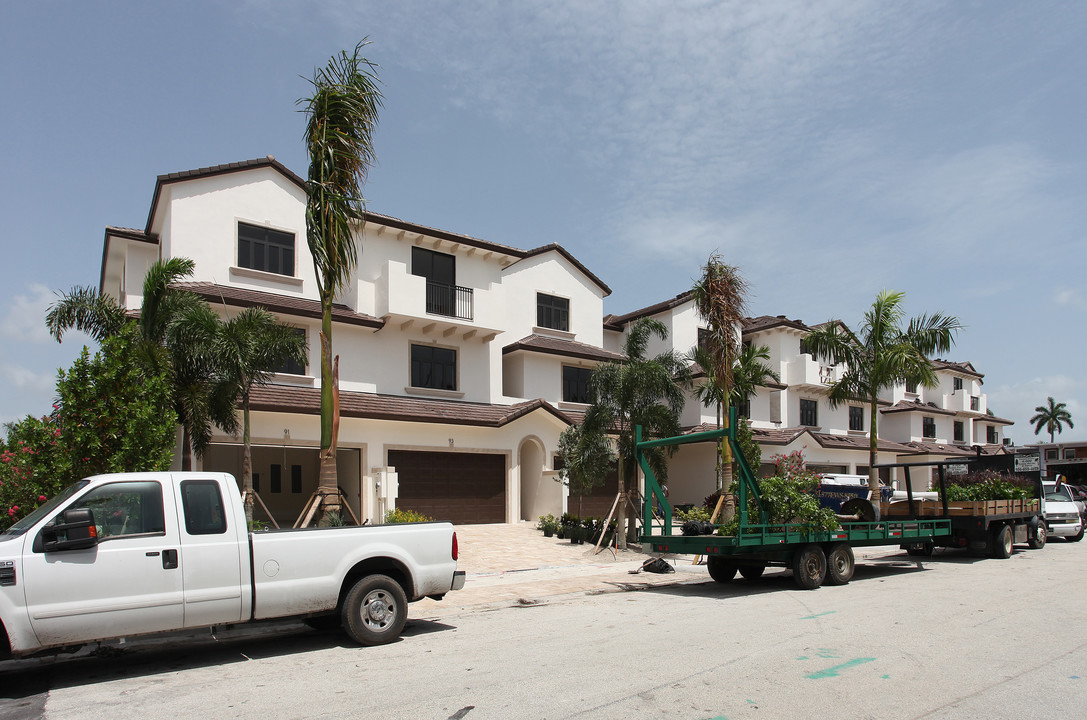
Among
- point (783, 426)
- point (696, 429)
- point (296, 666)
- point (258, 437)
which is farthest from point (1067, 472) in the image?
point (296, 666)


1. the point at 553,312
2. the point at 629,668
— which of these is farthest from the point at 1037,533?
the point at 553,312

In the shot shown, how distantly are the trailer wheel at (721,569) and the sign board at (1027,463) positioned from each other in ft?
33.0

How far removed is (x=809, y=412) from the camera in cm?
4153

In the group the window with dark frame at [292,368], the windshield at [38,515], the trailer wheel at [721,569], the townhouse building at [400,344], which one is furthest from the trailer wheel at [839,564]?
the window with dark frame at [292,368]

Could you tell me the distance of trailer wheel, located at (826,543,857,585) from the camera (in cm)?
1363

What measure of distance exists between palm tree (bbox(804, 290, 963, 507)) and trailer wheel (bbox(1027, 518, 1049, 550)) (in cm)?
440

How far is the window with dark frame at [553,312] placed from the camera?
32375mm

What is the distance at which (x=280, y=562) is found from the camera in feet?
27.1

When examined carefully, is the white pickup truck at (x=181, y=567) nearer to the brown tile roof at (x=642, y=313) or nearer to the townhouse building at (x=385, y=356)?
the townhouse building at (x=385, y=356)

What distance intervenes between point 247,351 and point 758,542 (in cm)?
Result: 1095

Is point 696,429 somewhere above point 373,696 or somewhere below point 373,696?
above

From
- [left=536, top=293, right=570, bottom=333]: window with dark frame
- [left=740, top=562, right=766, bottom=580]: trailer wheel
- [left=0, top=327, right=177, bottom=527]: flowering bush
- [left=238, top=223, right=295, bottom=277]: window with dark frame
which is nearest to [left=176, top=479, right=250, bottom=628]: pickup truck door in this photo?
[left=0, top=327, right=177, bottom=527]: flowering bush

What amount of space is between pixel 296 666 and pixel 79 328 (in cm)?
1366

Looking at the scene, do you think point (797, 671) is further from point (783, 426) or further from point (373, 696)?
point (783, 426)
